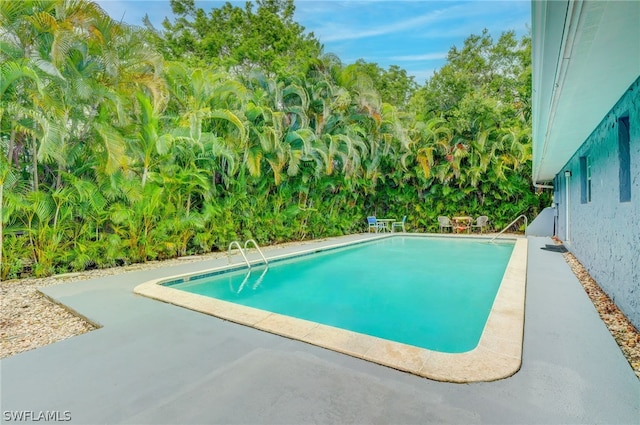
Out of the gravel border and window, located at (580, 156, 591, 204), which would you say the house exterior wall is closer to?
window, located at (580, 156, 591, 204)

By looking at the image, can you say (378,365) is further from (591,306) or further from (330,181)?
(330,181)

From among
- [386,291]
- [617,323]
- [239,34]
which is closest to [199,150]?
[386,291]

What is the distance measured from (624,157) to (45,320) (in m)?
7.21

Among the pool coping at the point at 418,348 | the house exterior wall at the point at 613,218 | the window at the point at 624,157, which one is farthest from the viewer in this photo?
the window at the point at 624,157

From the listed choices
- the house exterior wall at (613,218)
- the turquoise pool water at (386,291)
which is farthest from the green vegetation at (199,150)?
the house exterior wall at (613,218)

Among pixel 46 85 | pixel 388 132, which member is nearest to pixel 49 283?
pixel 46 85

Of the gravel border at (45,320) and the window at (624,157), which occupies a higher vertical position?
the window at (624,157)

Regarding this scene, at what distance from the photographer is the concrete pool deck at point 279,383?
2.07 m

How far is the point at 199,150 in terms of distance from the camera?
819 cm

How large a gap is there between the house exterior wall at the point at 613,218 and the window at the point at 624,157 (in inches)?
3.4

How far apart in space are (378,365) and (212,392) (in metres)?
1.26

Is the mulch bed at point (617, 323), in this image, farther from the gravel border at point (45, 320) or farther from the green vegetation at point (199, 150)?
the green vegetation at point (199, 150)

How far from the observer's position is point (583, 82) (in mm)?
3260

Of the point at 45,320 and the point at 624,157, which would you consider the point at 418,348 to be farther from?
the point at 45,320
